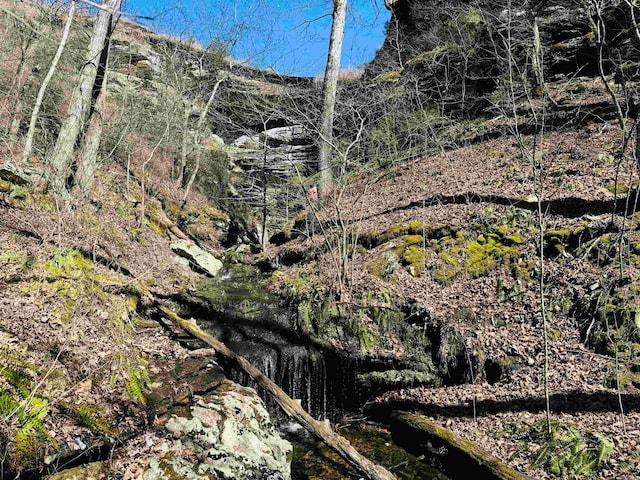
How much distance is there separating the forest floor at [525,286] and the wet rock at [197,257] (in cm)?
225

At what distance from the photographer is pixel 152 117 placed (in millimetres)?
14367

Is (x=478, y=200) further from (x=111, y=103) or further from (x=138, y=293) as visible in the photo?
(x=111, y=103)

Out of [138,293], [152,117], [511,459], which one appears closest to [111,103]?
[152,117]

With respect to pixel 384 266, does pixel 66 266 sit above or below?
below

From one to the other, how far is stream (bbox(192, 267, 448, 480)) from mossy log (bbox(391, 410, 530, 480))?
6.2 inches

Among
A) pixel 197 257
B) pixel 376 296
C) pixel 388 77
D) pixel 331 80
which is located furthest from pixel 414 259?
pixel 388 77

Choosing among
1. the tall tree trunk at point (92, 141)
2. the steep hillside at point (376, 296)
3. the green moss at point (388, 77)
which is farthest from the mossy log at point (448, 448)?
the green moss at point (388, 77)

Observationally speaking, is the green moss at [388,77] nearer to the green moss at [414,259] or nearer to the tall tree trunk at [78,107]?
the green moss at [414,259]

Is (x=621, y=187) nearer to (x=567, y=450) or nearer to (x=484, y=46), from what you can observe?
(x=567, y=450)

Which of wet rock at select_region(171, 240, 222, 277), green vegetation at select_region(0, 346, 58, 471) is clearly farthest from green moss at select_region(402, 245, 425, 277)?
green vegetation at select_region(0, 346, 58, 471)

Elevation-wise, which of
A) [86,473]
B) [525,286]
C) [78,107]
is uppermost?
[78,107]

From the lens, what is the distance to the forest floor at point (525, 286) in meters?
4.48

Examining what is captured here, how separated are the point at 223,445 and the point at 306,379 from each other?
2637 mm

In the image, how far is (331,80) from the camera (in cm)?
1204
